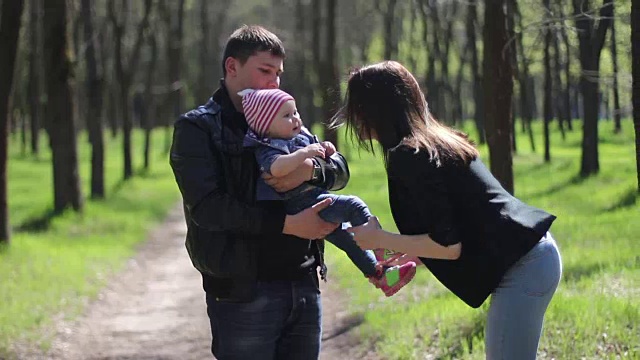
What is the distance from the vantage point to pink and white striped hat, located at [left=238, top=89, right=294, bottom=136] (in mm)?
3404

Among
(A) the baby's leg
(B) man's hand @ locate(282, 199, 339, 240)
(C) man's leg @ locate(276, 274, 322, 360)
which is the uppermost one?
(B) man's hand @ locate(282, 199, 339, 240)

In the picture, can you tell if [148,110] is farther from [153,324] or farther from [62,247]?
[153,324]

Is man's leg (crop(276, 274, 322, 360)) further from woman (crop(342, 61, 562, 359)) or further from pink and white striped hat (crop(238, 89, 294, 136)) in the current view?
pink and white striped hat (crop(238, 89, 294, 136))

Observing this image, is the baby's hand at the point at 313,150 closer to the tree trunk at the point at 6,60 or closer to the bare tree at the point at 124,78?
the tree trunk at the point at 6,60

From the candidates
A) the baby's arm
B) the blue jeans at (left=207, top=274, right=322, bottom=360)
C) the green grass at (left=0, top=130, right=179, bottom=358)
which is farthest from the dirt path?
the baby's arm

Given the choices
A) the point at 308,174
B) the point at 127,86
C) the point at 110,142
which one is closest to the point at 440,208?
the point at 308,174

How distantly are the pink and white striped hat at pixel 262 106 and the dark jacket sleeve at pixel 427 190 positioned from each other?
0.49m

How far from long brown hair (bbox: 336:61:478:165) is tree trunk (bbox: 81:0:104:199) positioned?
16531mm

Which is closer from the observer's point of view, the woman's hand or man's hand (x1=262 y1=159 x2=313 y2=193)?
man's hand (x1=262 y1=159 x2=313 y2=193)

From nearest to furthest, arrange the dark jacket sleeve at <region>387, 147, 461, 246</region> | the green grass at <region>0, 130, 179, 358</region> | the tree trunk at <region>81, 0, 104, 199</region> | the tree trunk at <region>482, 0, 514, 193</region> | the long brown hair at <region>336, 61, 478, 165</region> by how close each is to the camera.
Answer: the dark jacket sleeve at <region>387, 147, 461, 246</region> < the long brown hair at <region>336, 61, 478, 165</region> < the tree trunk at <region>482, 0, 514, 193</region> < the green grass at <region>0, 130, 179, 358</region> < the tree trunk at <region>81, 0, 104, 199</region>

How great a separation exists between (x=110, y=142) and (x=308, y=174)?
145ft

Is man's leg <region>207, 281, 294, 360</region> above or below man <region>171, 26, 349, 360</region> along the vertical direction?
below

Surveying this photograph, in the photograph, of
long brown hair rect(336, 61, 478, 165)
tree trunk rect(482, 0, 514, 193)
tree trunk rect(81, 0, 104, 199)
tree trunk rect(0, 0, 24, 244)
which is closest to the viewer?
long brown hair rect(336, 61, 478, 165)

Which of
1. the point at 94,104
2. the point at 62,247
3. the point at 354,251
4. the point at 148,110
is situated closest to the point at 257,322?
the point at 354,251
